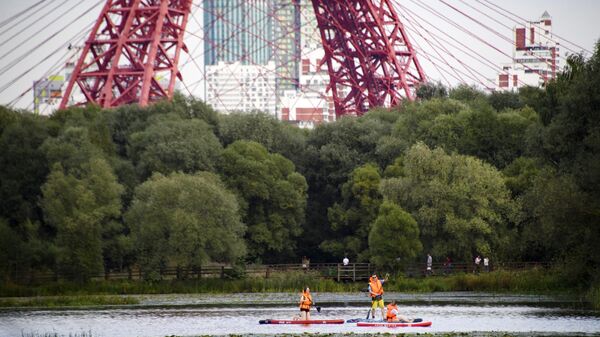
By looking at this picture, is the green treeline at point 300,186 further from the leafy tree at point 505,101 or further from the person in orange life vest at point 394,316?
the person in orange life vest at point 394,316

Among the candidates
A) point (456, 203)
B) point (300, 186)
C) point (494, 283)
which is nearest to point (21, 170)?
point (300, 186)

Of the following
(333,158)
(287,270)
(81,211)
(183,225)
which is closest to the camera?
(183,225)

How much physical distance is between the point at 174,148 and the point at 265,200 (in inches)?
232

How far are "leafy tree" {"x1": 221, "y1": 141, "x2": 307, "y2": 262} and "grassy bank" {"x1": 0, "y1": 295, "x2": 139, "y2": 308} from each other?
16.2 meters

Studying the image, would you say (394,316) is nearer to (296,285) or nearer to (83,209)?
(296,285)

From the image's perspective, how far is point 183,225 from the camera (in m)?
66.2

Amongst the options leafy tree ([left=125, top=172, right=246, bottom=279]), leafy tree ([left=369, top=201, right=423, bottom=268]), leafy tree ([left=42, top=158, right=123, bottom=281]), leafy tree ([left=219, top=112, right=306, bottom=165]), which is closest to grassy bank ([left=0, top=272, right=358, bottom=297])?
leafy tree ([left=125, top=172, right=246, bottom=279])

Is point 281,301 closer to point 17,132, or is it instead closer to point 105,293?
point 105,293

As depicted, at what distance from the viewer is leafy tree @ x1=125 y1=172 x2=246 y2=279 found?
66.6 m

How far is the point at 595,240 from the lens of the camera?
53250 millimetres

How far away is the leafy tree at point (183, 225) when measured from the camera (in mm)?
66562

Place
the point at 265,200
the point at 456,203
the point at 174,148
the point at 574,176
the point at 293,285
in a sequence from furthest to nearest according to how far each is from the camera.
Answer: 1. the point at 265,200
2. the point at 174,148
3. the point at 456,203
4. the point at 293,285
5. the point at 574,176

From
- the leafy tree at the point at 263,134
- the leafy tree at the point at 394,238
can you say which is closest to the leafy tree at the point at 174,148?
the leafy tree at the point at 263,134

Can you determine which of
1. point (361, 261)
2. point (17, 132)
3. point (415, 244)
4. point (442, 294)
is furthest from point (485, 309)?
point (17, 132)
